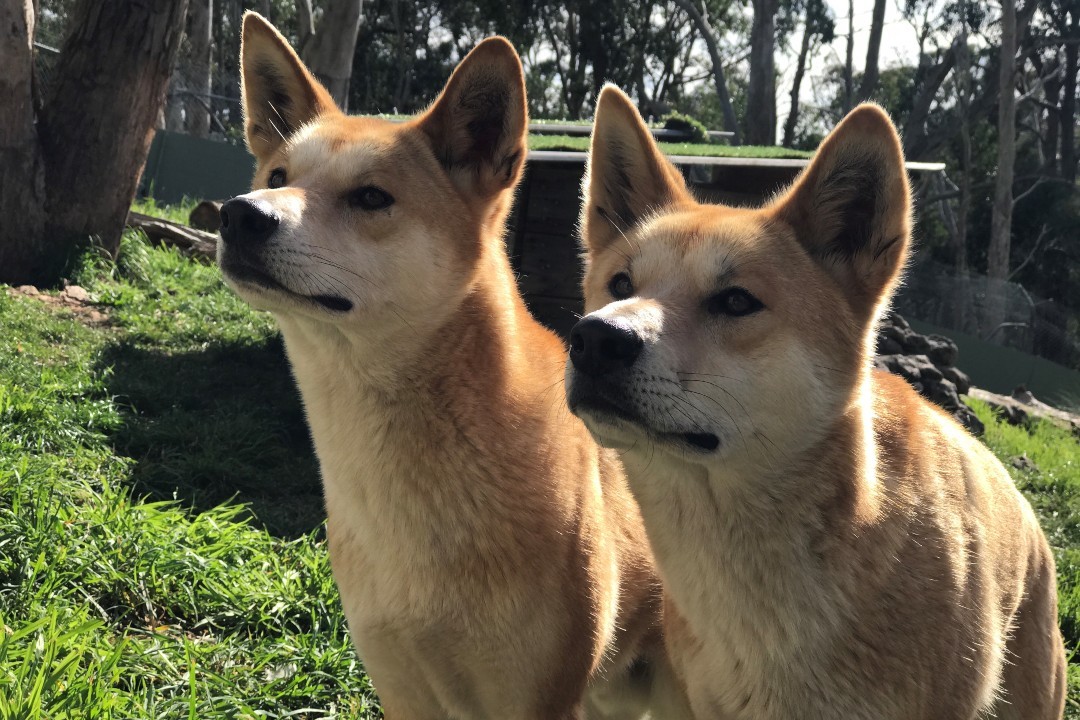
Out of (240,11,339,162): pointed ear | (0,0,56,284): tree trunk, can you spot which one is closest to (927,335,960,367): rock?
(240,11,339,162): pointed ear

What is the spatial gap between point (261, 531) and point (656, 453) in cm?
274

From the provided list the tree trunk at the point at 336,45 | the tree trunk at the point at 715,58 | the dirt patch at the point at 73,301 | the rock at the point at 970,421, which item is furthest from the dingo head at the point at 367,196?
the tree trunk at the point at 715,58

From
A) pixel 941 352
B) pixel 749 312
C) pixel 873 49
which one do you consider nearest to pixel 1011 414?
pixel 941 352

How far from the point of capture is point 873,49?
24.6 metres

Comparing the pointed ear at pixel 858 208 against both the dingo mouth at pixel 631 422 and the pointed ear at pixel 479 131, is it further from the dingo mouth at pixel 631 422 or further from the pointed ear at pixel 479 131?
the pointed ear at pixel 479 131

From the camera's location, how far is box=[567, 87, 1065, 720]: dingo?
2334mm

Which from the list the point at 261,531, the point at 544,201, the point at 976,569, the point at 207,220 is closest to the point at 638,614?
the point at 976,569

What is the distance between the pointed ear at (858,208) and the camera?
8.14 ft

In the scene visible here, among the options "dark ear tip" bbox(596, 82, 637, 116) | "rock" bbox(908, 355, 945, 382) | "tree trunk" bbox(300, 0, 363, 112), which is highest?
"tree trunk" bbox(300, 0, 363, 112)

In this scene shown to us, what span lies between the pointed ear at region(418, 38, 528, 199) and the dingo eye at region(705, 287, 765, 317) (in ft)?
3.34

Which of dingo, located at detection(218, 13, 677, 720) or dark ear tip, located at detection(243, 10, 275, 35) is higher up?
dark ear tip, located at detection(243, 10, 275, 35)

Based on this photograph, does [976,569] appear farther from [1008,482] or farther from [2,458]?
[2,458]

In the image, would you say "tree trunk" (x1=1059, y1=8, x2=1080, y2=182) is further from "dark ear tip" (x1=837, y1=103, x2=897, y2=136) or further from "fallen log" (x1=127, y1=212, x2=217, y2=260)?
"dark ear tip" (x1=837, y1=103, x2=897, y2=136)

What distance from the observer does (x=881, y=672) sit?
2352 mm
